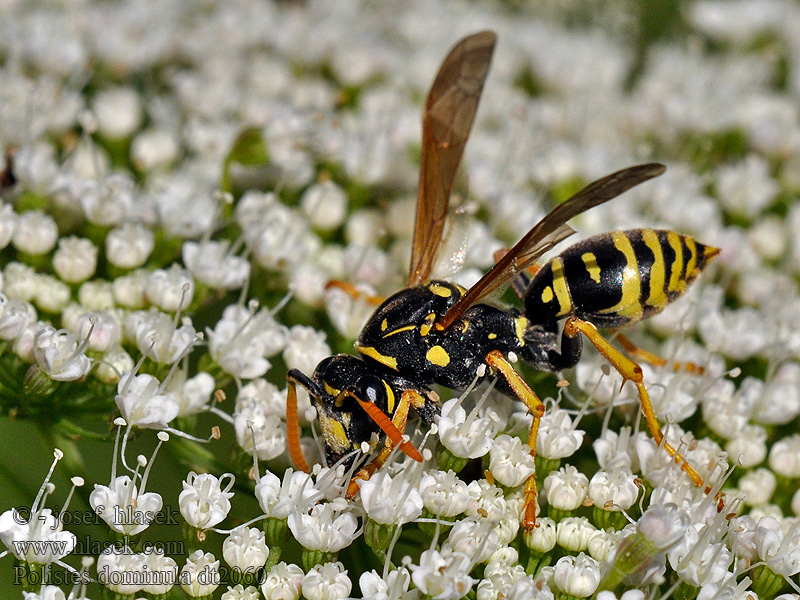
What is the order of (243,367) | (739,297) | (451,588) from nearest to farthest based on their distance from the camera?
(451,588), (243,367), (739,297)

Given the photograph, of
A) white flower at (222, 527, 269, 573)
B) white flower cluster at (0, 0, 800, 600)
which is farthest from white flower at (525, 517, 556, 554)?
white flower at (222, 527, 269, 573)

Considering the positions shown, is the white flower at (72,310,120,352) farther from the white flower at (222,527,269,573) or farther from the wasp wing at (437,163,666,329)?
the wasp wing at (437,163,666,329)

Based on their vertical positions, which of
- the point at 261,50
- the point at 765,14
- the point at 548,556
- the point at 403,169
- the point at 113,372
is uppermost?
the point at 765,14

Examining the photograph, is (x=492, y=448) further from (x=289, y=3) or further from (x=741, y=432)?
(x=289, y=3)

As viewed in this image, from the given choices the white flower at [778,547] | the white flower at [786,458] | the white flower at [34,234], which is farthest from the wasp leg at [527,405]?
the white flower at [34,234]

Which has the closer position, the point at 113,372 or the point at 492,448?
the point at 492,448

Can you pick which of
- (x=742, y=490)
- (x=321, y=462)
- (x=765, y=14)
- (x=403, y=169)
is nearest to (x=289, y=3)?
(x=403, y=169)

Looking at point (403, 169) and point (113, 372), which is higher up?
point (403, 169)
